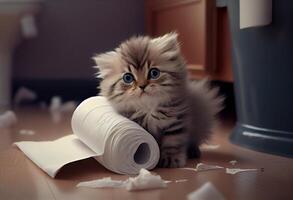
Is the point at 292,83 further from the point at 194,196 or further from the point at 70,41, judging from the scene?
the point at 70,41

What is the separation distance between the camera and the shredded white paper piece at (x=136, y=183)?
3.72 feet

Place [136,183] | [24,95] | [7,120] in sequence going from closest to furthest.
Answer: [136,183]
[7,120]
[24,95]

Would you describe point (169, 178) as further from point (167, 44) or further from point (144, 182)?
point (167, 44)

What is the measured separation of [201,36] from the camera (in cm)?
219

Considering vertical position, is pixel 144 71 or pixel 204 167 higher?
pixel 144 71

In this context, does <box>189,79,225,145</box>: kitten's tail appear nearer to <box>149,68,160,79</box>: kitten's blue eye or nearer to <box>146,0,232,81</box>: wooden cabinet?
<box>149,68,160,79</box>: kitten's blue eye

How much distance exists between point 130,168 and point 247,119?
48 cm

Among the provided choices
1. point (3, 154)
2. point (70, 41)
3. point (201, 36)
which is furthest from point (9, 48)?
point (3, 154)

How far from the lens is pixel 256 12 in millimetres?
1412

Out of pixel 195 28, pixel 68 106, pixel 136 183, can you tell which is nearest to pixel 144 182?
pixel 136 183

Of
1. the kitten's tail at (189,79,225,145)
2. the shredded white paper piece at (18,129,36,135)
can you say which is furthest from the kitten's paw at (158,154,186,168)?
the shredded white paper piece at (18,129,36,135)

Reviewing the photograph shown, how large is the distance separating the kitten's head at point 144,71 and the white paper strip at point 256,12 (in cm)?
22

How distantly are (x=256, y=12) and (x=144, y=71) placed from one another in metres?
0.35

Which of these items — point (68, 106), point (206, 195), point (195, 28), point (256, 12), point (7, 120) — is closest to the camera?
point (206, 195)
